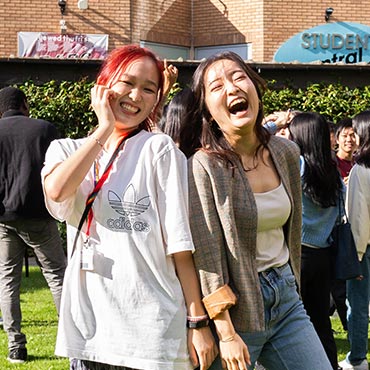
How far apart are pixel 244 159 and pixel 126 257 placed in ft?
2.54

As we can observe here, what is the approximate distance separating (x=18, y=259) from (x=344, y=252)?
2679 mm

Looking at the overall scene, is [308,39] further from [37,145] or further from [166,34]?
[37,145]

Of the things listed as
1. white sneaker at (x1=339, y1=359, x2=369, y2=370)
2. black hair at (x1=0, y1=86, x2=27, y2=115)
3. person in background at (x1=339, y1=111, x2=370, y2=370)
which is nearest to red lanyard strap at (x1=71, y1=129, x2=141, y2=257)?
person in background at (x1=339, y1=111, x2=370, y2=370)

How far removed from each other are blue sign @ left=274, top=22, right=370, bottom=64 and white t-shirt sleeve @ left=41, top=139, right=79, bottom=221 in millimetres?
15219

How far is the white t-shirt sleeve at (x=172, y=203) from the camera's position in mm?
3045

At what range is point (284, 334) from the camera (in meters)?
3.47

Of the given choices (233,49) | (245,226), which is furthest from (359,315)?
(233,49)

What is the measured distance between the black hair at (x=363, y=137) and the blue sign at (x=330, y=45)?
1173 cm

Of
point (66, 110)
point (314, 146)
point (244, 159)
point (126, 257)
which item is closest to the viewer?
point (126, 257)

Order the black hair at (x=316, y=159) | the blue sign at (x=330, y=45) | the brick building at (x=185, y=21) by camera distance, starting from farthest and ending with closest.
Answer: the blue sign at (x=330, y=45) < the brick building at (x=185, y=21) < the black hair at (x=316, y=159)

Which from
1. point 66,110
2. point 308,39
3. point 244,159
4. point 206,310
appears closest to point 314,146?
point 244,159

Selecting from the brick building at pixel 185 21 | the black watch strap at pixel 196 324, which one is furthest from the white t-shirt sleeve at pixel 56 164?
the brick building at pixel 185 21

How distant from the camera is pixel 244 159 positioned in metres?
3.52

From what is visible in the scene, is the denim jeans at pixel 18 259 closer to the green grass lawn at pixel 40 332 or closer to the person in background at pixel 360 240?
the green grass lawn at pixel 40 332
